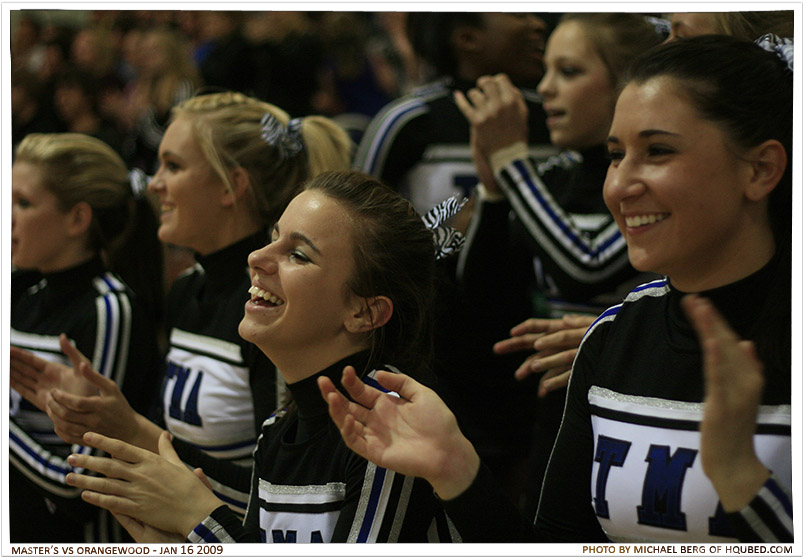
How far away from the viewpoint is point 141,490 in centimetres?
156

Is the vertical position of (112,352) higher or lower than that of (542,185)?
lower

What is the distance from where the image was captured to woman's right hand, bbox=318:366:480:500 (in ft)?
4.37

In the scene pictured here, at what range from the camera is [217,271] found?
7.20ft

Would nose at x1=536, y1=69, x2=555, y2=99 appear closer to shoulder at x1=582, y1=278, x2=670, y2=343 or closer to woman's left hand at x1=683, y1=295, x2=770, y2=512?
shoulder at x1=582, y1=278, x2=670, y2=343

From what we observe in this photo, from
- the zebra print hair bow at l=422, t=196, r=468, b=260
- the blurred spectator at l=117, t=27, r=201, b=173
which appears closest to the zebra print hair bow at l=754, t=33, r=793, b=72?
the zebra print hair bow at l=422, t=196, r=468, b=260

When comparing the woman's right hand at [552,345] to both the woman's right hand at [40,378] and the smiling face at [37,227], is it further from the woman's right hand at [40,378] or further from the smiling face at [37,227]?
the smiling face at [37,227]

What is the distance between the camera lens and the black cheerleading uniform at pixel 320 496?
1.47m

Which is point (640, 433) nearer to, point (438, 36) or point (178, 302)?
point (178, 302)

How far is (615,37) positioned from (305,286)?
104 centimetres

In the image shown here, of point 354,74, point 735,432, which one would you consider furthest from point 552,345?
point 354,74

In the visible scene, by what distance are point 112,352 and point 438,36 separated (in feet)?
4.13

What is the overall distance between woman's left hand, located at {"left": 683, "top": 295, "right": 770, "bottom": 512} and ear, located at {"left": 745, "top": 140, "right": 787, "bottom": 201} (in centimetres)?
29

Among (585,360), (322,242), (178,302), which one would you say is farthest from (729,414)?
(178,302)

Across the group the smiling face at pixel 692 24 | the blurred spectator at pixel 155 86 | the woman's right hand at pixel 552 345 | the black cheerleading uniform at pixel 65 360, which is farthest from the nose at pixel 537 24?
the blurred spectator at pixel 155 86
